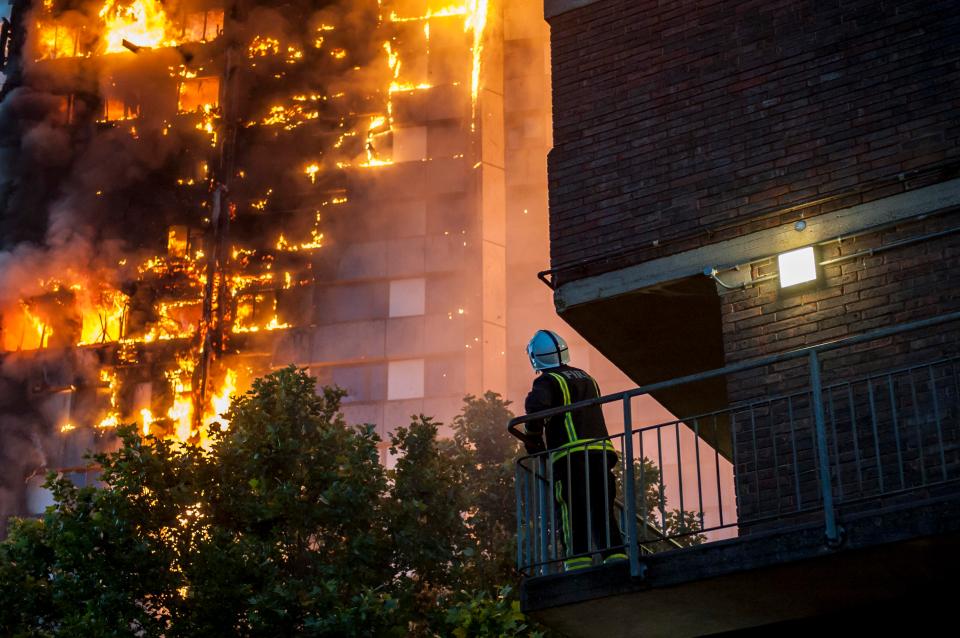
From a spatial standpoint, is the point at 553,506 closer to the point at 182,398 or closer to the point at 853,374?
the point at 853,374

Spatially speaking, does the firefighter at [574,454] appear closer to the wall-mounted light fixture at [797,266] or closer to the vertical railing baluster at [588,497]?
the vertical railing baluster at [588,497]

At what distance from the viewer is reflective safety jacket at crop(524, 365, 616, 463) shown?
361 inches

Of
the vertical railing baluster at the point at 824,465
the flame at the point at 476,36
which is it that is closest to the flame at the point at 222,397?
the flame at the point at 476,36

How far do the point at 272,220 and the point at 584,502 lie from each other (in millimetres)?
35837

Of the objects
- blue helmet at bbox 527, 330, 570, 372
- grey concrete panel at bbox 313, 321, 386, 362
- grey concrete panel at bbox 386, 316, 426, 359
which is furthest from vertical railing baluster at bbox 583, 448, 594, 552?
grey concrete panel at bbox 313, 321, 386, 362

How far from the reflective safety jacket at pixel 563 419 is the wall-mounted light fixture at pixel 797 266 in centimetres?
168

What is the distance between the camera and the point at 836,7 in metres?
10.5

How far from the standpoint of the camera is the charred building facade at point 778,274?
821cm

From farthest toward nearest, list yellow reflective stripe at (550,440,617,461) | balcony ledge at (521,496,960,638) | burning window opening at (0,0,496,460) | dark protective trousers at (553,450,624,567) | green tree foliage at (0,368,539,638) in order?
1. burning window opening at (0,0,496,460)
2. green tree foliage at (0,368,539,638)
3. yellow reflective stripe at (550,440,617,461)
4. dark protective trousers at (553,450,624,567)
5. balcony ledge at (521,496,960,638)

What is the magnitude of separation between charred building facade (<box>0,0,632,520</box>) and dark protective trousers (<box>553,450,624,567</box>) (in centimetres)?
3162

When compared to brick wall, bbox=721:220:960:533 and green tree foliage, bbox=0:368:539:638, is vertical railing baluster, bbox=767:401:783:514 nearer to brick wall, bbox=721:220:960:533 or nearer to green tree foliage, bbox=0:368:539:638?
brick wall, bbox=721:220:960:533

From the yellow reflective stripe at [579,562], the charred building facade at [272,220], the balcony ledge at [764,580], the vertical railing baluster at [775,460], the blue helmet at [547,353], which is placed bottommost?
the balcony ledge at [764,580]

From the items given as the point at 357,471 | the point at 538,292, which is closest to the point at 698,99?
the point at 357,471

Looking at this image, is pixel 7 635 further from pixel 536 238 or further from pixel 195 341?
pixel 536 238
